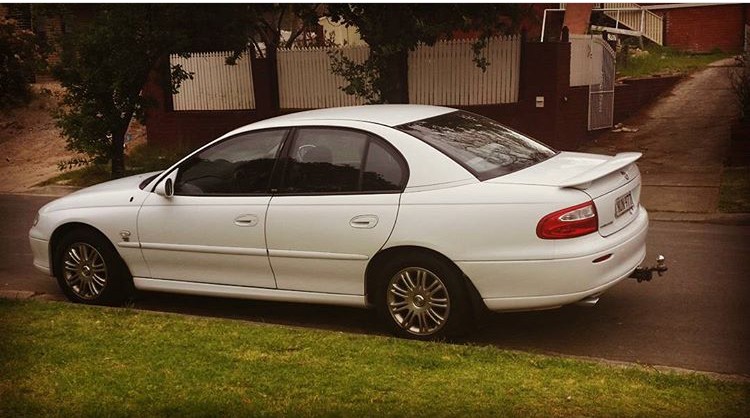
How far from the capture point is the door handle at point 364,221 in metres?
5.36

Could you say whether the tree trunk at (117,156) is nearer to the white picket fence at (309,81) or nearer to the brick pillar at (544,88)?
the white picket fence at (309,81)

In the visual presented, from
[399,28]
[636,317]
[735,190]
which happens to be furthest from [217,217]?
A: [399,28]

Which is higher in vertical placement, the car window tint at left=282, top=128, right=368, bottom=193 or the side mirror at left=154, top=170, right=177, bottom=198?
the car window tint at left=282, top=128, right=368, bottom=193

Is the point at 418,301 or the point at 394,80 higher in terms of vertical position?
the point at 394,80

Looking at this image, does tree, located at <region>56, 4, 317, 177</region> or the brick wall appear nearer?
tree, located at <region>56, 4, 317, 177</region>

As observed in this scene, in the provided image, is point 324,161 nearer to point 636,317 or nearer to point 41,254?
point 636,317

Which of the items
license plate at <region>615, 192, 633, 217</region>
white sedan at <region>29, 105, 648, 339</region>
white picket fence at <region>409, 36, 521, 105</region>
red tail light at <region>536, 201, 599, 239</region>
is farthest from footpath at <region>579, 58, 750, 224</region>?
red tail light at <region>536, 201, 599, 239</region>

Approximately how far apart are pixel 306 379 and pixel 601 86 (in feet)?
42.7

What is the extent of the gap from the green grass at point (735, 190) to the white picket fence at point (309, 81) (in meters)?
6.76

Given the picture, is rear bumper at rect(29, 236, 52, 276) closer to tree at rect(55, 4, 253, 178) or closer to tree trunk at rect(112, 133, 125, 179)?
tree at rect(55, 4, 253, 178)

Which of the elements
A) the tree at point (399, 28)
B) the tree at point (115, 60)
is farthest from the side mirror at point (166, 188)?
the tree at point (115, 60)

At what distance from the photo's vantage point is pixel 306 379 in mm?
4426

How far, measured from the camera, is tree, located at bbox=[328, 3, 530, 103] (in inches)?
499

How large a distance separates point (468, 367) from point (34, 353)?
2.56 meters
